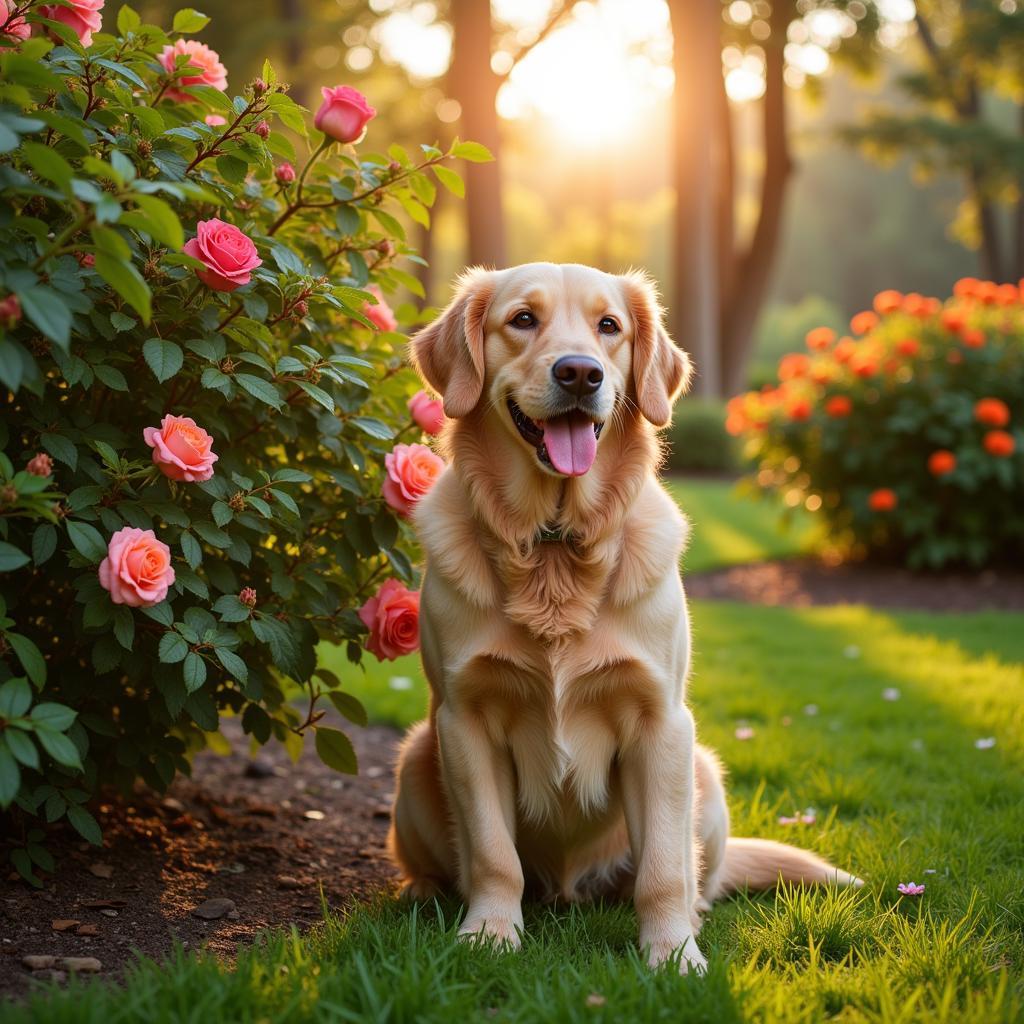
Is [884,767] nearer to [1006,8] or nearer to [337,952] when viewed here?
[337,952]

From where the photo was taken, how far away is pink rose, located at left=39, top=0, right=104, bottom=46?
8.75 feet

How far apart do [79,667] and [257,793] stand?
1310mm

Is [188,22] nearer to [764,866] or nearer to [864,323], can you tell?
[764,866]

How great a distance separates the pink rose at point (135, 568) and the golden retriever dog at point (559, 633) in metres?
0.69

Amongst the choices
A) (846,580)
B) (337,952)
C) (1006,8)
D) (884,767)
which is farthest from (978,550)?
(1006,8)

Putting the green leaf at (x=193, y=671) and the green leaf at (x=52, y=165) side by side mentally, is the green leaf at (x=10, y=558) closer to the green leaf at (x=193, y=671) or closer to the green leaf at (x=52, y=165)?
the green leaf at (x=193, y=671)

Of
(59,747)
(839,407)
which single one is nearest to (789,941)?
(59,747)

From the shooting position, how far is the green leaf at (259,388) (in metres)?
2.55

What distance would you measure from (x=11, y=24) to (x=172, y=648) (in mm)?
1398

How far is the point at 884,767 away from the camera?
4121 millimetres

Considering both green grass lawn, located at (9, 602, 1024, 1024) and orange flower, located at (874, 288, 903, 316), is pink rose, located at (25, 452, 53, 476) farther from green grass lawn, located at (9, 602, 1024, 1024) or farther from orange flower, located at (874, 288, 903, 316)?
orange flower, located at (874, 288, 903, 316)

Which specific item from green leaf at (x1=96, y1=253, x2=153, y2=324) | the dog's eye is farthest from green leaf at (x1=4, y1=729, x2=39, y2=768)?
the dog's eye

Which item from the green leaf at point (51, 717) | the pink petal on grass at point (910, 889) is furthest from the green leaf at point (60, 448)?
the pink petal on grass at point (910, 889)

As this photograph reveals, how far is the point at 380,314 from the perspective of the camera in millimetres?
3309
